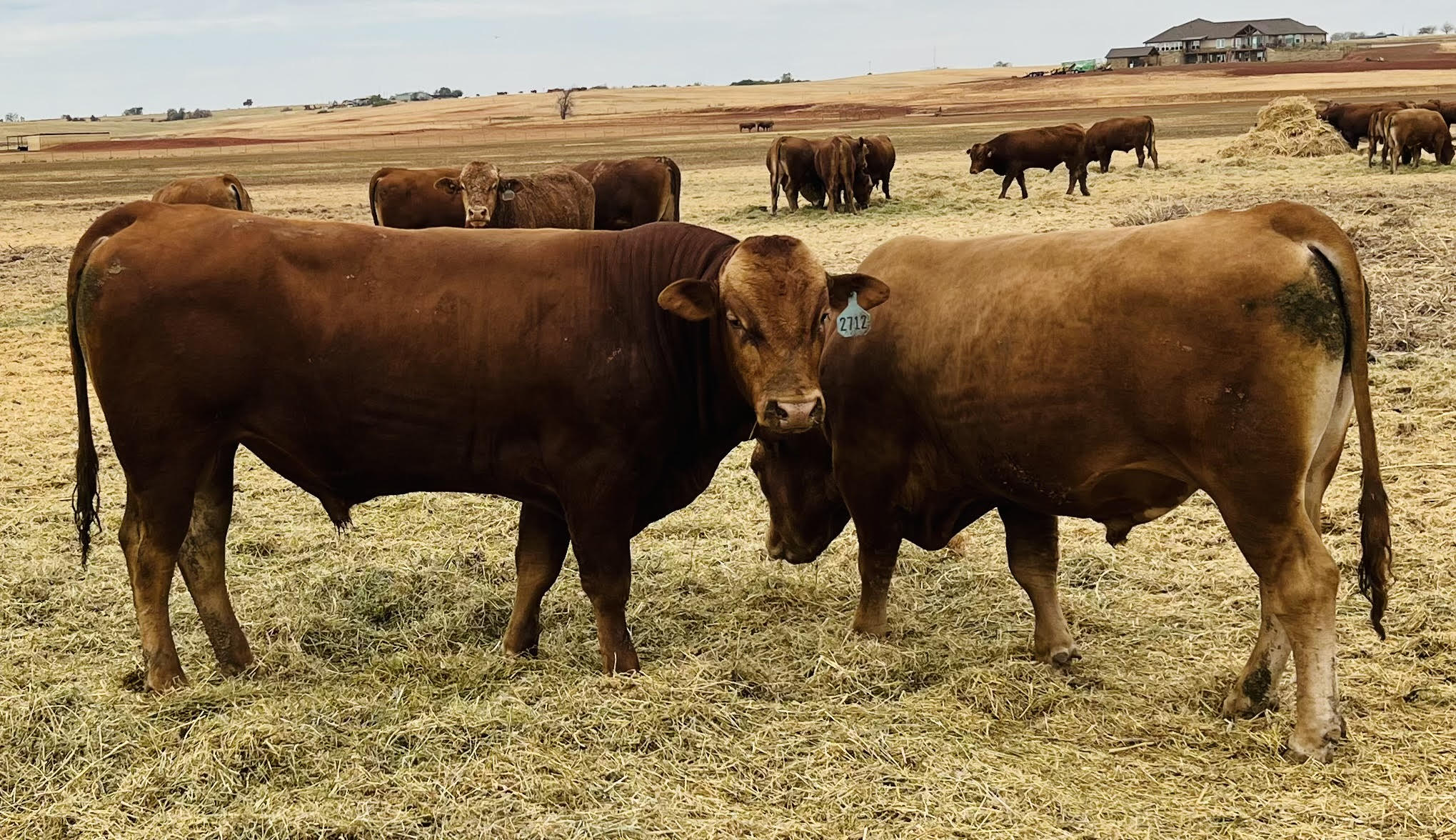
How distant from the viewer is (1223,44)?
384ft

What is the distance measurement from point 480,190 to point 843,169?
39.4 ft

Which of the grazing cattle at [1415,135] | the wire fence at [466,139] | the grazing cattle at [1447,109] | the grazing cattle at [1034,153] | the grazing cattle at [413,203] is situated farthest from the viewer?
the wire fence at [466,139]

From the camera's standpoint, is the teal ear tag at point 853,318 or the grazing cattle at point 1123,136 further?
the grazing cattle at point 1123,136

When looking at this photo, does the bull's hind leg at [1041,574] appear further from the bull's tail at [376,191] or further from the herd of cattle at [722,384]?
the bull's tail at [376,191]

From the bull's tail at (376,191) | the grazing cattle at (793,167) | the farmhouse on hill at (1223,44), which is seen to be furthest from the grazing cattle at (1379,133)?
the farmhouse on hill at (1223,44)

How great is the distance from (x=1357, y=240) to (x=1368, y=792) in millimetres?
11388

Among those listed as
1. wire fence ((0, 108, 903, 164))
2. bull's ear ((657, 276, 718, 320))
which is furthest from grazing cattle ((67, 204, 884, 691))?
wire fence ((0, 108, 903, 164))

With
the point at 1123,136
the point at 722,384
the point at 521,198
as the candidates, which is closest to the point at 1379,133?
the point at 1123,136

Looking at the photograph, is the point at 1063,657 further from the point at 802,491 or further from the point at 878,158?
the point at 878,158

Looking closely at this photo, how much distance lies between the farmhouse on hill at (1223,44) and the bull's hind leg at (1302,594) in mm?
120661

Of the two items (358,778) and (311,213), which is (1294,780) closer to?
(358,778)

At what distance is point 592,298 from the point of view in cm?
498

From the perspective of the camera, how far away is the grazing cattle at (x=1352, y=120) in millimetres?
30812

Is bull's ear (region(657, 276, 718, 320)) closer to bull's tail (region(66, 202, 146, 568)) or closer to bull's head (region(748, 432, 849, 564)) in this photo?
bull's head (region(748, 432, 849, 564))
